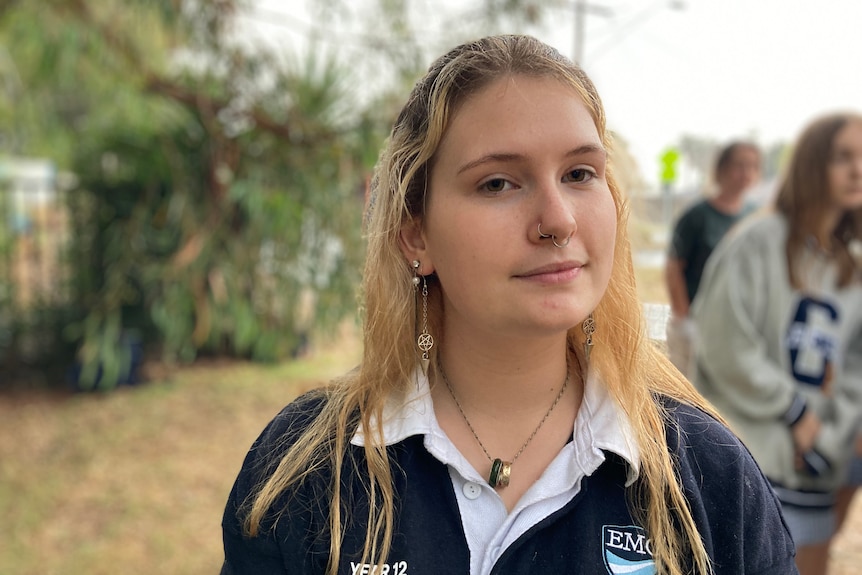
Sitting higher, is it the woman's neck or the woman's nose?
the woman's nose

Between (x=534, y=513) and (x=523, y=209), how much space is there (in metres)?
0.47

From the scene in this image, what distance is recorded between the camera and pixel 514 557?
A: 44.3 inches

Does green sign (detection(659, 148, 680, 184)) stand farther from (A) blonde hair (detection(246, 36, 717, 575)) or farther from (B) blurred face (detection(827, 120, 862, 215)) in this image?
(A) blonde hair (detection(246, 36, 717, 575))

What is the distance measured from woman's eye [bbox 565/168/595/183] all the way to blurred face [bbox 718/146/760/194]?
134 inches

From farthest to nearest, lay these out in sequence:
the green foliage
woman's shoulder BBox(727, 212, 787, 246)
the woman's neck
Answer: the green foliage
woman's shoulder BBox(727, 212, 787, 246)
the woman's neck

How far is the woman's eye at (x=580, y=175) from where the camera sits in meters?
1.23

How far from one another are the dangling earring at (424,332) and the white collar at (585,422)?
0.03m

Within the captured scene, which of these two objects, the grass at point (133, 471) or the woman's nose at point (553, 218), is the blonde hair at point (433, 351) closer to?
the woman's nose at point (553, 218)

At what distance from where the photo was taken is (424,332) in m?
1.40

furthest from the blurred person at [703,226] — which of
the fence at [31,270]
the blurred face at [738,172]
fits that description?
the fence at [31,270]

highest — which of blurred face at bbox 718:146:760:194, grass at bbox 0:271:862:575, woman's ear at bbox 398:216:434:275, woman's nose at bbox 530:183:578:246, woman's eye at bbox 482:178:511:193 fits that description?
blurred face at bbox 718:146:760:194

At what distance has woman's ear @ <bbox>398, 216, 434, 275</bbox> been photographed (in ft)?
4.42

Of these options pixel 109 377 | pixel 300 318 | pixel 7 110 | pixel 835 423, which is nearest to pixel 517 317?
pixel 835 423

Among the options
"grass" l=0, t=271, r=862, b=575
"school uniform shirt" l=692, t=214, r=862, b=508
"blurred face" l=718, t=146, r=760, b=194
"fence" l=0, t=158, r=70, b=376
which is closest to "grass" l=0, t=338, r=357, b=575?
"grass" l=0, t=271, r=862, b=575
